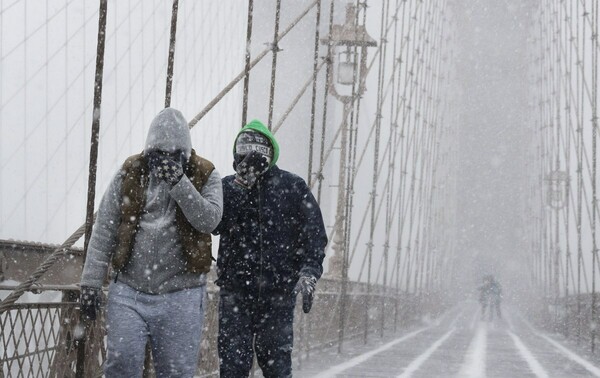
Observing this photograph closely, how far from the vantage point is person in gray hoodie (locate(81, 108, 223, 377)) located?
3361 mm

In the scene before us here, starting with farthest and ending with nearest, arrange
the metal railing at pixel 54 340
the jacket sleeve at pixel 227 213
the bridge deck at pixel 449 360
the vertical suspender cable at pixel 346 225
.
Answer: the vertical suspender cable at pixel 346 225 → the bridge deck at pixel 449 360 → the metal railing at pixel 54 340 → the jacket sleeve at pixel 227 213

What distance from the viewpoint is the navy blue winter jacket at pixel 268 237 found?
13.1 feet

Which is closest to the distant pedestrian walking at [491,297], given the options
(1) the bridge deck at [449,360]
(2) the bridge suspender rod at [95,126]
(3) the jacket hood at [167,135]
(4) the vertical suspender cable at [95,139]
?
(1) the bridge deck at [449,360]

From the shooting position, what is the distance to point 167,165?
3.36 m

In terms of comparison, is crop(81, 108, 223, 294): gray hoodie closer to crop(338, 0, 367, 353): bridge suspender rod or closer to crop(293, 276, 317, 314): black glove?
crop(293, 276, 317, 314): black glove

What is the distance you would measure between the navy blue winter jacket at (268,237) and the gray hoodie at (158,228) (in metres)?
0.53

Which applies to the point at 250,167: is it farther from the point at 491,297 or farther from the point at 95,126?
the point at 491,297

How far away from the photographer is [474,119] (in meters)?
72.1

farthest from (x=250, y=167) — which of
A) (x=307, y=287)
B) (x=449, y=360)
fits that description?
(x=449, y=360)

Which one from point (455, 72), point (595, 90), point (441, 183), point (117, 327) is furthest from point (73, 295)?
point (455, 72)

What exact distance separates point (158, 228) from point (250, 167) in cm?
65

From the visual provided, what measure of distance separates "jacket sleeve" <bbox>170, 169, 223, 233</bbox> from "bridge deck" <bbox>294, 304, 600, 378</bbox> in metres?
5.17

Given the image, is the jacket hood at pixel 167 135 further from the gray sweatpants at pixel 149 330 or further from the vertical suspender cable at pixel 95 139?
the vertical suspender cable at pixel 95 139

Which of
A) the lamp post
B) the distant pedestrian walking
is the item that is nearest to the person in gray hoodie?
the lamp post
